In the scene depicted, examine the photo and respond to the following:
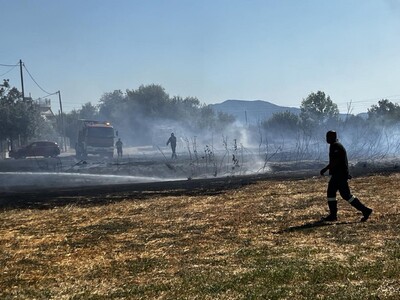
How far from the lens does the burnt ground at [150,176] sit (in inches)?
634

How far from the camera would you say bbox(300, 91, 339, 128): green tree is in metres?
66.9

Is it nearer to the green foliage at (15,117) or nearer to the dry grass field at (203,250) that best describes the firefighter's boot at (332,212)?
the dry grass field at (203,250)

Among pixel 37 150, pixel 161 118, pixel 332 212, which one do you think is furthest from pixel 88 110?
pixel 332 212

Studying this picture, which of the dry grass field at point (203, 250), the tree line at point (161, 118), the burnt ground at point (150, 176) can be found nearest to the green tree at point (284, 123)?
the tree line at point (161, 118)

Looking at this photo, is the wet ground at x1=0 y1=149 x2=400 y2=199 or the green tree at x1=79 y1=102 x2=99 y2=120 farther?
the green tree at x1=79 y1=102 x2=99 y2=120

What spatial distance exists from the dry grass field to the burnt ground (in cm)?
251

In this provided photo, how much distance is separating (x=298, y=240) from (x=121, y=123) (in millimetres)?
87216

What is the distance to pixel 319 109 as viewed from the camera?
70312 mm

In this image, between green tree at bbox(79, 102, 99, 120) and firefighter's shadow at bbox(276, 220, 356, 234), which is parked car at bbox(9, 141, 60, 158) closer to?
firefighter's shadow at bbox(276, 220, 356, 234)

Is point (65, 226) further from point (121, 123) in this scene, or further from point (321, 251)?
point (121, 123)

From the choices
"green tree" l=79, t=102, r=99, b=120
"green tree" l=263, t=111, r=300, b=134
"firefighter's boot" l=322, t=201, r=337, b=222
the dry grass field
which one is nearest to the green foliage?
"green tree" l=263, t=111, r=300, b=134

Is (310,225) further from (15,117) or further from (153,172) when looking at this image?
(15,117)

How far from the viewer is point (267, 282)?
5.88 metres

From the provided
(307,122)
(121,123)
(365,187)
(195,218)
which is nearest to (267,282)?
(195,218)
